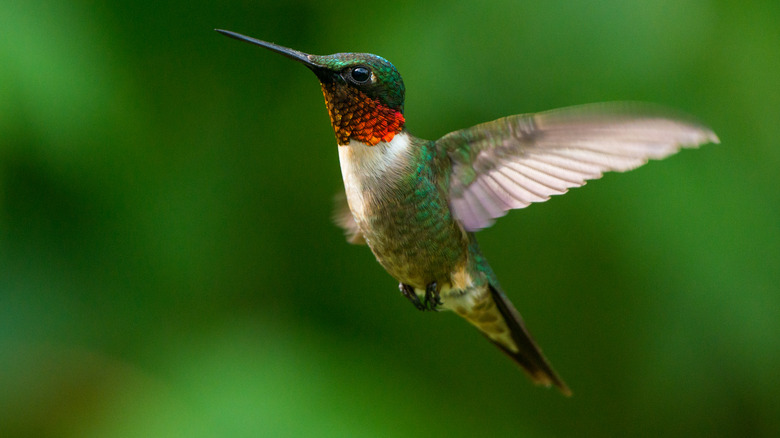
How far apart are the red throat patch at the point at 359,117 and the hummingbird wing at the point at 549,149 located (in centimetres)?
11

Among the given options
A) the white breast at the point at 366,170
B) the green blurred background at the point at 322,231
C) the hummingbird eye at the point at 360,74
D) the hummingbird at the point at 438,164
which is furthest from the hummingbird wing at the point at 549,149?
the green blurred background at the point at 322,231

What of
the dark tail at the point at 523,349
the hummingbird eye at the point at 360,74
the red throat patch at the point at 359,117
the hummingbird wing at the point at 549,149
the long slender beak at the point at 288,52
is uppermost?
the long slender beak at the point at 288,52

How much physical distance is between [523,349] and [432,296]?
1.23ft

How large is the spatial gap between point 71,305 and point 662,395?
5.43ft

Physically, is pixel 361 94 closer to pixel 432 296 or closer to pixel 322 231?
pixel 432 296

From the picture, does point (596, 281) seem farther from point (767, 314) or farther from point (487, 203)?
point (487, 203)

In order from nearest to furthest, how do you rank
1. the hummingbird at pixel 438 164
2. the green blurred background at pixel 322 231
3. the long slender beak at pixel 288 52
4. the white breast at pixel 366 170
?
the long slender beak at pixel 288 52
the hummingbird at pixel 438 164
the white breast at pixel 366 170
the green blurred background at pixel 322 231

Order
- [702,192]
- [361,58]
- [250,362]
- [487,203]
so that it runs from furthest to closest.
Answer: [250,362], [702,192], [487,203], [361,58]

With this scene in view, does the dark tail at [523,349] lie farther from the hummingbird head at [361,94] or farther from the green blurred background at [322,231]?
the hummingbird head at [361,94]

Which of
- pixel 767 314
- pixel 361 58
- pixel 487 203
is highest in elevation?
pixel 361 58

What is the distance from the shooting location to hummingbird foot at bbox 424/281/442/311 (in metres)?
1.34

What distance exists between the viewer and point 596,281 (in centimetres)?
214

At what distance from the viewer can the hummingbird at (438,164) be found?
1095 mm

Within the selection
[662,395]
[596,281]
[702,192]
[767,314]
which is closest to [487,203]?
[702,192]
